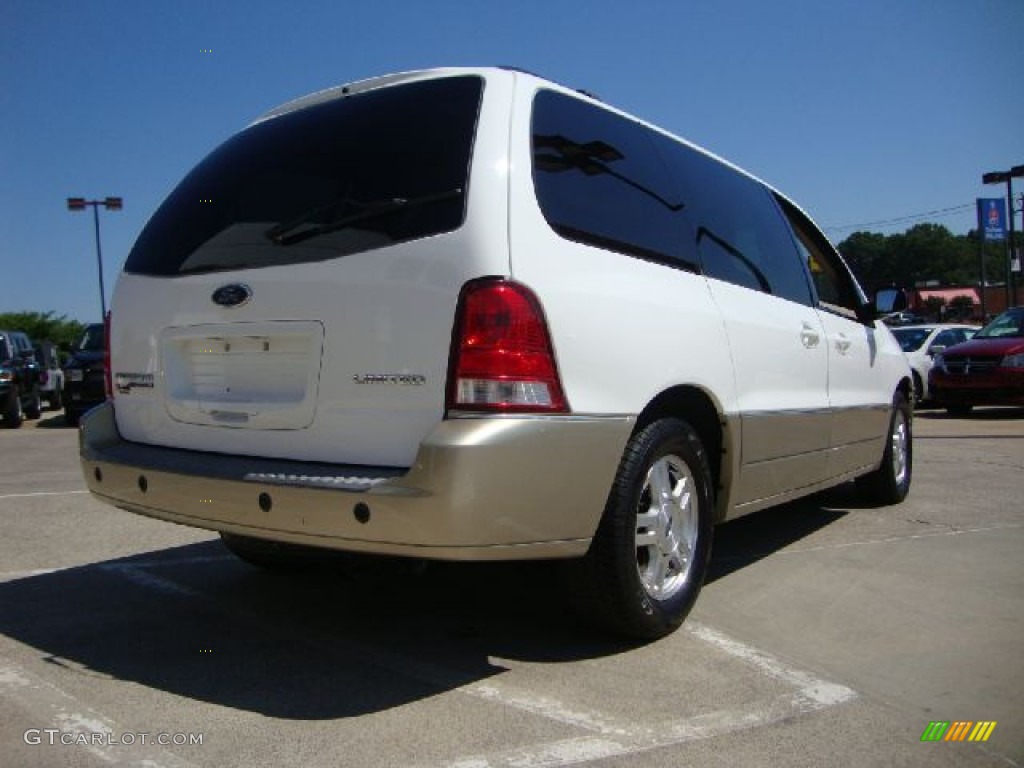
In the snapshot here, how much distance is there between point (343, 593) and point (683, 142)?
2549 millimetres

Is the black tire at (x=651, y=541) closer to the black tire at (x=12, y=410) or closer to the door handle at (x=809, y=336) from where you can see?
the door handle at (x=809, y=336)

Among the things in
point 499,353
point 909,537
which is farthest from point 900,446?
point 499,353

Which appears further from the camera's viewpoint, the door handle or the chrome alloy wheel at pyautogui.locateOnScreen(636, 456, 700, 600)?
the door handle

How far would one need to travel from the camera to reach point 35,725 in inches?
99.0

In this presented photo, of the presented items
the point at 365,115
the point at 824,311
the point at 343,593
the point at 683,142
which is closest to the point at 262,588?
the point at 343,593

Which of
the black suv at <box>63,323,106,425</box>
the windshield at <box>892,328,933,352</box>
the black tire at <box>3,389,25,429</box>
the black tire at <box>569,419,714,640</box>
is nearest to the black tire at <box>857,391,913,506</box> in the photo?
the black tire at <box>569,419,714,640</box>

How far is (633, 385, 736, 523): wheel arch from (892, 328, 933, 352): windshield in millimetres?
14716

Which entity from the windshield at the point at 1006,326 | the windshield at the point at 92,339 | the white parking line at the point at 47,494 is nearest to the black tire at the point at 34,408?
the windshield at the point at 92,339

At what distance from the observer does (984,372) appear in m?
13.3

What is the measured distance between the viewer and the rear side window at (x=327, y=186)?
2.77m

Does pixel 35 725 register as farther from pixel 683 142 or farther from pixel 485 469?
pixel 683 142

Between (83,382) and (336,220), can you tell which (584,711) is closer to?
(336,220)

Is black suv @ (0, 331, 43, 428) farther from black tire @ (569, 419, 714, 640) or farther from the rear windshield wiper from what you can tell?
black tire @ (569, 419, 714, 640)
